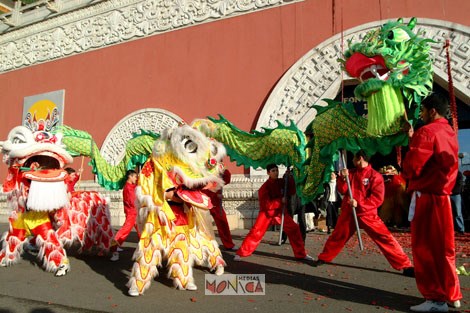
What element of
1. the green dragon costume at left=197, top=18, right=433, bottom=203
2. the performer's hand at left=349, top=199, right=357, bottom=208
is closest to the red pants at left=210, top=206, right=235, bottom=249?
the green dragon costume at left=197, top=18, right=433, bottom=203

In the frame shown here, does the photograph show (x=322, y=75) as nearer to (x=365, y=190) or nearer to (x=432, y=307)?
(x=365, y=190)

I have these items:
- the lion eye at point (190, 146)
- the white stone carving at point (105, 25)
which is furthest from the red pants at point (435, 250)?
the white stone carving at point (105, 25)

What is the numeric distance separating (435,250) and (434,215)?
0.87 feet

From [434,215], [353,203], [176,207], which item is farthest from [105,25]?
[434,215]

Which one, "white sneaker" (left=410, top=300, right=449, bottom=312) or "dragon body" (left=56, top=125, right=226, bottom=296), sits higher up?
"dragon body" (left=56, top=125, right=226, bottom=296)

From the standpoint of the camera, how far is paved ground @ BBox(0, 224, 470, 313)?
328cm

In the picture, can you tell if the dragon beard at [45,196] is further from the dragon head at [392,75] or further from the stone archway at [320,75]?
the stone archway at [320,75]

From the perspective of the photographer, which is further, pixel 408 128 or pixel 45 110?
pixel 45 110

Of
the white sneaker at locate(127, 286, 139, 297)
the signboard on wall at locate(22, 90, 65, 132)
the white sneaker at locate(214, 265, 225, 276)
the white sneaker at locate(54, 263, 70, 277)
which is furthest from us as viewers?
the signboard on wall at locate(22, 90, 65, 132)

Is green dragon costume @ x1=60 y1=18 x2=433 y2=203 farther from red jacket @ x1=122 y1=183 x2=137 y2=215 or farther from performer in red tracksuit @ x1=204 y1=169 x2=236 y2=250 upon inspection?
red jacket @ x1=122 y1=183 x2=137 y2=215

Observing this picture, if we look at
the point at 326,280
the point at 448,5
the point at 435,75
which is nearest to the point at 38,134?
the point at 326,280

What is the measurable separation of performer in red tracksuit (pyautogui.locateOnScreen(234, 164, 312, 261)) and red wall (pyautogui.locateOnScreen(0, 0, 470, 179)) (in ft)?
10.8

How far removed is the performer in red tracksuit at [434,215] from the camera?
309 centimetres

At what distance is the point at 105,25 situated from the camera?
11.3m
